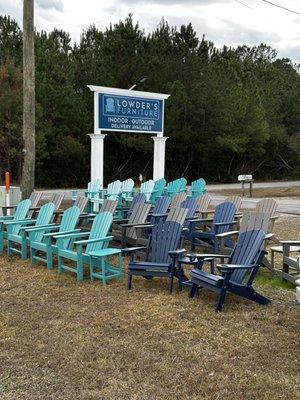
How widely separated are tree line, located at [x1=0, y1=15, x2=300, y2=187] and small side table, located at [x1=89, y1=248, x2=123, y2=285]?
1590cm

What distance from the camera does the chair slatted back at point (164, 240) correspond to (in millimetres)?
5895

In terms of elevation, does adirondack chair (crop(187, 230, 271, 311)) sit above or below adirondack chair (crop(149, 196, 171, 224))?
below

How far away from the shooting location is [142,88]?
89.5 feet

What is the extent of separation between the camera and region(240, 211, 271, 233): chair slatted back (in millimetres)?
6215

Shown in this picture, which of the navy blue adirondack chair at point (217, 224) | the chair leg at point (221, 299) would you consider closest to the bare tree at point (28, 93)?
the navy blue adirondack chair at point (217, 224)

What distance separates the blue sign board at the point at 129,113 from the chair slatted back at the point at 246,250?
335 inches

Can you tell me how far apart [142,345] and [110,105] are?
9.97 m

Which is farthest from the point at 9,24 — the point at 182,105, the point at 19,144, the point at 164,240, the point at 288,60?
the point at 288,60

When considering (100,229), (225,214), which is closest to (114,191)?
(225,214)

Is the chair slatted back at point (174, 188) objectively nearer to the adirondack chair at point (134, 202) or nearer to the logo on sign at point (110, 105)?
the logo on sign at point (110, 105)

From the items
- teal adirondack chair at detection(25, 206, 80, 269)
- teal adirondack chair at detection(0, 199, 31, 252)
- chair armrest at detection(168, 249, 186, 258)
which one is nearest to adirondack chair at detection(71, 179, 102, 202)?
teal adirondack chair at detection(0, 199, 31, 252)

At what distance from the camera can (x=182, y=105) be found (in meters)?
27.3

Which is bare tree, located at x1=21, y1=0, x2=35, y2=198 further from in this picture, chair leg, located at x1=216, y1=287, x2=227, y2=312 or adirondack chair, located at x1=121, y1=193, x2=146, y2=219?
chair leg, located at x1=216, y1=287, x2=227, y2=312

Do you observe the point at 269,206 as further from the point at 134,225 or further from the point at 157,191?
the point at 157,191
